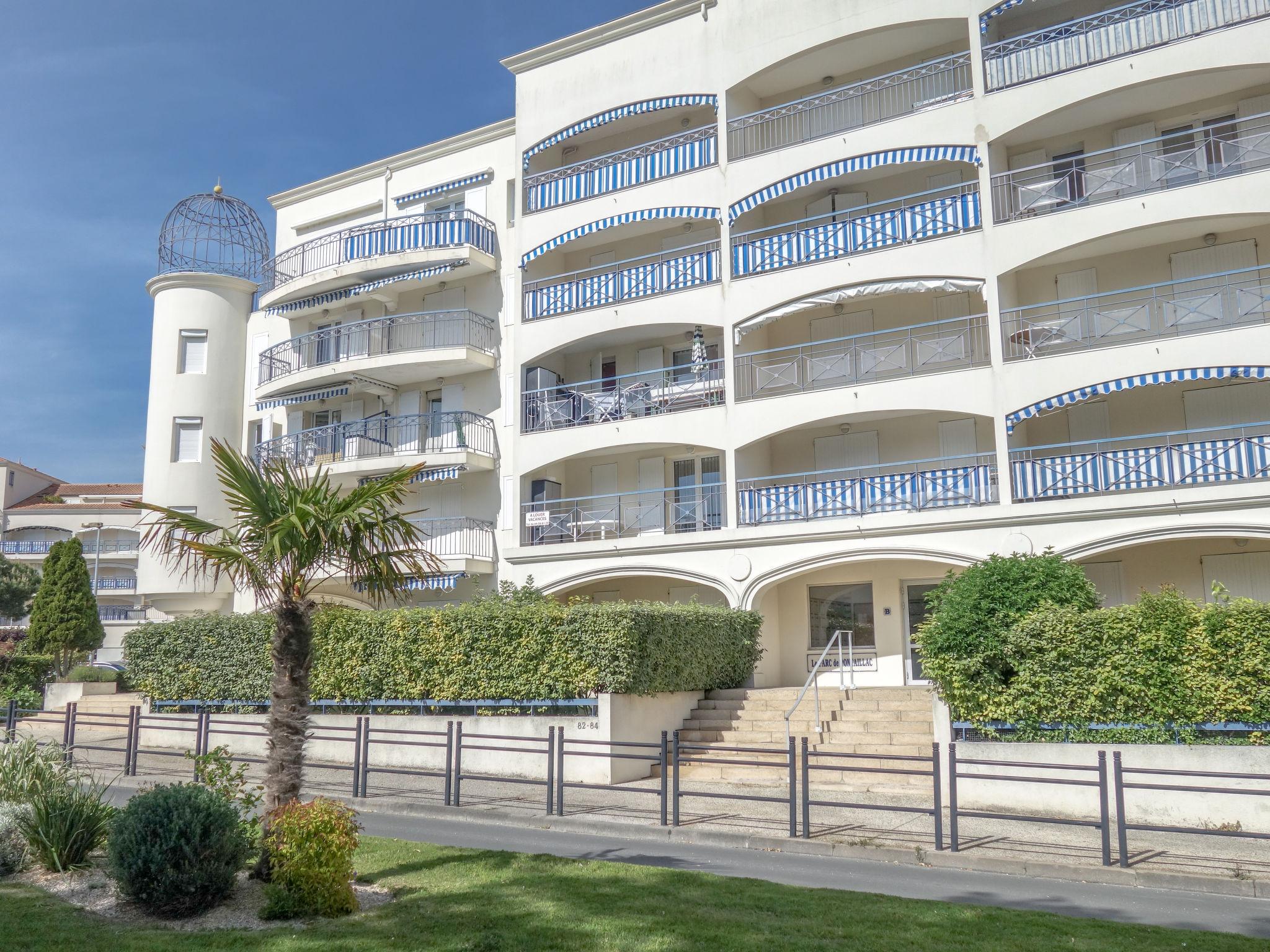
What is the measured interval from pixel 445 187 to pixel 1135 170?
19.5m

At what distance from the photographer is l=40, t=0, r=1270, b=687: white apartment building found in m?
21.9

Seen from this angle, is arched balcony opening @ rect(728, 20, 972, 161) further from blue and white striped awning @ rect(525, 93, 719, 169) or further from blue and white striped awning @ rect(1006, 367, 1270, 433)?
blue and white striped awning @ rect(1006, 367, 1270, 433)

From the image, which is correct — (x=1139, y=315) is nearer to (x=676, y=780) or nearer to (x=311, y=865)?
(x=676, y=780)

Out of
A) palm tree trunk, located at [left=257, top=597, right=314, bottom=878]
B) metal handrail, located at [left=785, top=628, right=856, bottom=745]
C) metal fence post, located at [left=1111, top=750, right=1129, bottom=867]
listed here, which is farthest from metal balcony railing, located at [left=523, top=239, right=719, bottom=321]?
palm tree trunk, located at [left=257, top=597, right=314, bottom=878]

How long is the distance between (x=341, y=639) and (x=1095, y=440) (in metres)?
16.1

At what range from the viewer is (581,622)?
1934cm

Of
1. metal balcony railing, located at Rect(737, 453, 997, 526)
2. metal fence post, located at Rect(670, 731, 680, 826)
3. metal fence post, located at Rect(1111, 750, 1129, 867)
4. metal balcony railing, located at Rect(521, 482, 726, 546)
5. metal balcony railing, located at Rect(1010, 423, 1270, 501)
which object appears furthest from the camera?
metal balcony railing, located at Rect(521, 482, 726, 546)

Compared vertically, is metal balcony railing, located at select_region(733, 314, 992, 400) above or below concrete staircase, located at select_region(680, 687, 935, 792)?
above

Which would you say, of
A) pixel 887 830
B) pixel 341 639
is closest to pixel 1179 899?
pixel 887 830

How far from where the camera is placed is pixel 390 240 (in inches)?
1275

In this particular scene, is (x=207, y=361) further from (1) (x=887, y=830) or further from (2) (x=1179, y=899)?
(2) (x=1179, y=899)

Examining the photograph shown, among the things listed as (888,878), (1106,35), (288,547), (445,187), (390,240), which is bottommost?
(888,878)

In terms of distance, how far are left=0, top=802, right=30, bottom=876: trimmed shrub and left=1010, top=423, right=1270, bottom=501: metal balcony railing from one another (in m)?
18.2

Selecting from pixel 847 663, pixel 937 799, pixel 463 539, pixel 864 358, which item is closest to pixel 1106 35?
pixel 864 358
